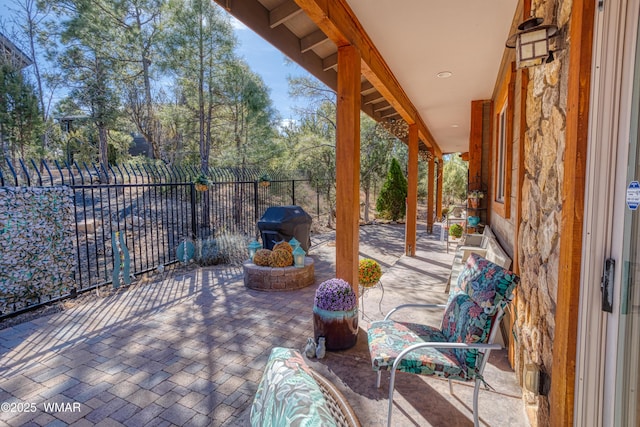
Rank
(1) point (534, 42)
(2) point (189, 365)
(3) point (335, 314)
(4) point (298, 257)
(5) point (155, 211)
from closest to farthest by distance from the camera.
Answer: (1) point (534, 42)
(2) point (189, 365)
(3) point (335, 314)
(4) point (298, 257)
(5) point (155, 211)

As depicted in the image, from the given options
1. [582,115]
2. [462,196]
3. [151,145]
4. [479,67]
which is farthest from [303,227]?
[462,196]

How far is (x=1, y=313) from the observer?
3.30m

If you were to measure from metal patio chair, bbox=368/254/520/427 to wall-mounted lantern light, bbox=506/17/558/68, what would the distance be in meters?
1.06

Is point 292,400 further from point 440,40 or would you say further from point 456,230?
point 456,230

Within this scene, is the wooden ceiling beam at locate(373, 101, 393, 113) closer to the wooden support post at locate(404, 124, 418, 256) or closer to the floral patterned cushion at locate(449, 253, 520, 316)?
the wooden support post at locate(404, 124, 418, 256)

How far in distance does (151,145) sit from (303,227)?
6.81 meters

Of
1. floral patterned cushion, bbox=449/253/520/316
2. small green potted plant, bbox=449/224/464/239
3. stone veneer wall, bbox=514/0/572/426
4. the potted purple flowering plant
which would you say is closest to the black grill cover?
the potted purple flowering plant

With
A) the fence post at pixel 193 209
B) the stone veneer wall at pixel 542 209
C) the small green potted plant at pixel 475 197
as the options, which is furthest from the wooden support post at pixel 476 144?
the fence post at pixel 193 209

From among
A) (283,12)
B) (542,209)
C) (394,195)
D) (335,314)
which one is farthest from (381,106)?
(394,195)

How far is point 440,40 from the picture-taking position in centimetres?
289

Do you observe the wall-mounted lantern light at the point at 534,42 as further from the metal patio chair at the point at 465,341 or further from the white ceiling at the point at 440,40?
the metal patio chair at the point at 465,341

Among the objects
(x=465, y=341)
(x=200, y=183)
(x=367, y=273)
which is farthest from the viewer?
(x=200, y=183)

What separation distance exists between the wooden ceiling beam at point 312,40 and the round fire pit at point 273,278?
2619 millimetres

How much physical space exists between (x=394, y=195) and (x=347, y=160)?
406 inches
